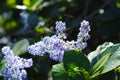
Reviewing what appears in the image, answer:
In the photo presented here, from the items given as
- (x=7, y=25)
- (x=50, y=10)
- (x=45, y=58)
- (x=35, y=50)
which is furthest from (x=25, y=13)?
(x=35, y=50)

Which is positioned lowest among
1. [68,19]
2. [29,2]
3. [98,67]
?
[98,67]

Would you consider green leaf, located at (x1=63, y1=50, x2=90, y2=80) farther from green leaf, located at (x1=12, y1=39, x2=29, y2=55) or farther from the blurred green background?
the blurred green background

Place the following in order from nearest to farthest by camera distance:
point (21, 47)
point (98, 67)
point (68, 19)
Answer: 1. point (98, 67)
2. point (21, 47)
3. point (68, 19)

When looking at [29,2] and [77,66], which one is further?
[29,2]

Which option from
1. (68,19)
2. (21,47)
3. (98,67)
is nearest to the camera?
(98,67)

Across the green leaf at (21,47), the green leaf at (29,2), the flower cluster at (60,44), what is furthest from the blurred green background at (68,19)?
the flower cluster at (60,44)

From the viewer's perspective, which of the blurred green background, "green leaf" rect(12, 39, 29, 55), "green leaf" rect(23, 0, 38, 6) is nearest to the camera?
"green leaf" rect(12, 39, 29, 55)

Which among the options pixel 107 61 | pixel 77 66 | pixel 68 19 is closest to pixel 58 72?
pixel 77 66

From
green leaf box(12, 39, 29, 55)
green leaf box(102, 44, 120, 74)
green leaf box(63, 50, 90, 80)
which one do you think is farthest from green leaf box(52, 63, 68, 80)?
green leaf box(12, 39, 29, 55)

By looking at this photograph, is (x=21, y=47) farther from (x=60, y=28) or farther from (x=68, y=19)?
(x=68, y=19)

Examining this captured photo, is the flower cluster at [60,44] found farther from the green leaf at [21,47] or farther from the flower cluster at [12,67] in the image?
the green leaf at [21,47]

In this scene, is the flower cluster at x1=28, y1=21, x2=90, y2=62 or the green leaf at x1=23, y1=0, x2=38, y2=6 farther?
the green leaf at x1=23, y1=0, x2=38, y2=6
